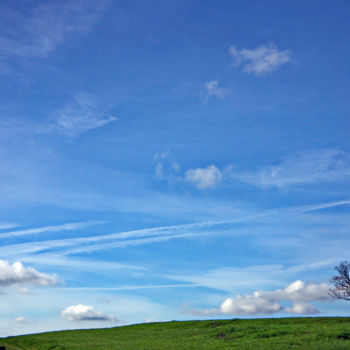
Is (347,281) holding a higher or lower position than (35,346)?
higher

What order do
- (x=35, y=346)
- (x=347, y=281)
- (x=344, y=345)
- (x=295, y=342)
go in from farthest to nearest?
(x=347, y=281), (x=35, y=346), (x=295, y=342), (x=344, y=345)

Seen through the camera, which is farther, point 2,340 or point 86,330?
point 86,330

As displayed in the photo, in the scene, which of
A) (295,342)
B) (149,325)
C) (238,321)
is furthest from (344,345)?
(149,325)

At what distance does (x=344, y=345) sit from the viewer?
124 ft

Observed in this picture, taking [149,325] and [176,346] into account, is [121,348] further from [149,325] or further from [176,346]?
[149,325]

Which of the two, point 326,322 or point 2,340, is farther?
point 2,340

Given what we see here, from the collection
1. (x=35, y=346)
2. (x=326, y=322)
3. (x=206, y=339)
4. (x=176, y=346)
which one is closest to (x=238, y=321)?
(x=326, y=322)

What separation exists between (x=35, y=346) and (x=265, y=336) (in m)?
30.5

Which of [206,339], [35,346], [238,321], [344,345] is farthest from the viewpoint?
[238,321]

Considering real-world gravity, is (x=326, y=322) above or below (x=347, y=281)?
below

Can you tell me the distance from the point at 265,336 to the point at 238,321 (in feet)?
68.3

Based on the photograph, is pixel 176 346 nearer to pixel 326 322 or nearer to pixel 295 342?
pixel 295 342

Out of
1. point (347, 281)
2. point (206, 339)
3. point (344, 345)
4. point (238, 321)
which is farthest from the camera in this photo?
point (347, 281)

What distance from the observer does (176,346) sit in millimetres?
45281
